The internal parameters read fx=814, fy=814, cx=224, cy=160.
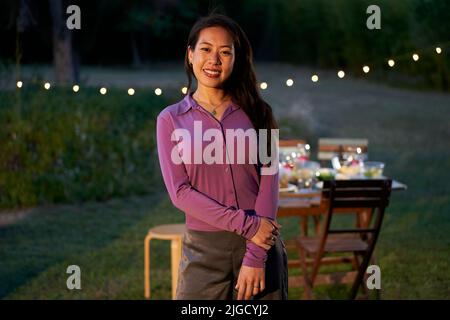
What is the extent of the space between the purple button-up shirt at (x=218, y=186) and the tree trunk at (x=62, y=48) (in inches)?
423

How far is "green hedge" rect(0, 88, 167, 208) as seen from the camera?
10.2 metres

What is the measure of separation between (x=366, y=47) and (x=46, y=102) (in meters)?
10.7

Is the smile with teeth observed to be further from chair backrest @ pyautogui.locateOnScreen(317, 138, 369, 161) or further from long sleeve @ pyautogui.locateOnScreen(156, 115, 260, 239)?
chair backrest @ pyautogui.locateOnScreen(317, 138, 369, 161)

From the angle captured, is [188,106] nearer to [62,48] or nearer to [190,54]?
[190,54]

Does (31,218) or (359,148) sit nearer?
(359,148)

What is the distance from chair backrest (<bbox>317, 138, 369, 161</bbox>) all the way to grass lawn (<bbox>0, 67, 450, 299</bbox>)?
43.1 inches

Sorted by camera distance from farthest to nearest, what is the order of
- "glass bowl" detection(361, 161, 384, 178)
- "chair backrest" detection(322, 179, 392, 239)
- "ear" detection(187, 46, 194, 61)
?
"glass bowl" detection(361, 161, 384, 178) → "chair backrest" detection(322, 179, 392, 239) → "ear" detection(187, 46, 194, 61)

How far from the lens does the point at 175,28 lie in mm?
18828

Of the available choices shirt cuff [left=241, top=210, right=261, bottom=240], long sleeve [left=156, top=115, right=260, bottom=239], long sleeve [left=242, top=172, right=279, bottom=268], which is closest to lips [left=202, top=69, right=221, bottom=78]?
long sleeve [left=156, top=115, right=260, bottom=239]

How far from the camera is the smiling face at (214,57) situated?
298 centimetres

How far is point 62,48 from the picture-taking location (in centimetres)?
1369
